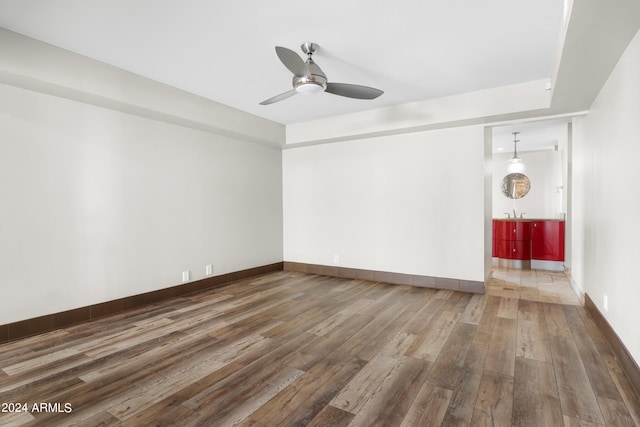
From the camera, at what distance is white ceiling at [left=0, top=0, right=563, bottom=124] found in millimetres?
2314

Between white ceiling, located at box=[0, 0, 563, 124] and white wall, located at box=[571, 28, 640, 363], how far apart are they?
2.26 feet

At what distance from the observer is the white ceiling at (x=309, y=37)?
7.59 feet

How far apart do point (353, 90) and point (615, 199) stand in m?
2.35

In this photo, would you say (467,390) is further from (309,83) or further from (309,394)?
(309,83)

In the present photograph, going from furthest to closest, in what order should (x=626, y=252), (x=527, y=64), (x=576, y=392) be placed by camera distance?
(x=527, y=64) < (x=626, y=252) < (x=576, y=392)

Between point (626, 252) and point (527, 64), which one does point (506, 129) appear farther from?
point (626, 252)

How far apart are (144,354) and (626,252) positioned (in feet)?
12.0

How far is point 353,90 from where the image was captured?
3.10m

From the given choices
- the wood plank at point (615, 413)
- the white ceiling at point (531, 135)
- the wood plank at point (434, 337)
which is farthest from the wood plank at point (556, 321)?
the white ceiling at point (531, 135)

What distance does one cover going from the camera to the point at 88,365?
7.83 ft

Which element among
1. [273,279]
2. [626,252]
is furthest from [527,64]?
[273,279]

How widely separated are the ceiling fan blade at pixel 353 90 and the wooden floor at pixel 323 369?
2261mm

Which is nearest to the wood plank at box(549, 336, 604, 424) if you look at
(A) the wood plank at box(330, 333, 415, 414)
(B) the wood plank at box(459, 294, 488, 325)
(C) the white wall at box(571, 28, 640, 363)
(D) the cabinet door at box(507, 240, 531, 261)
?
(C) the white wall at box(571, 28, 640, 363)

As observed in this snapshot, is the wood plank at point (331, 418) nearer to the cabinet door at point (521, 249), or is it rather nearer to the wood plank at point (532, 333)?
the wood plank at point (532, 333)
